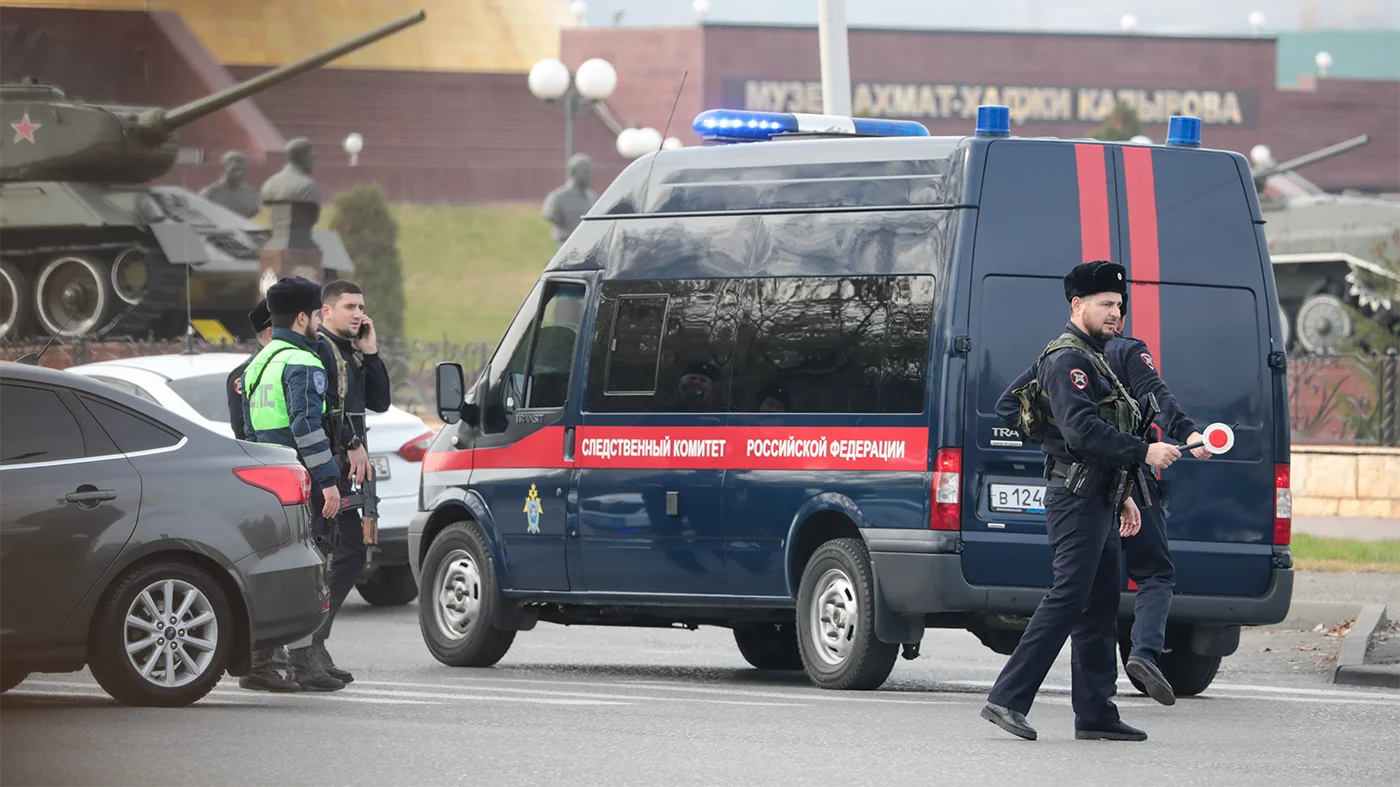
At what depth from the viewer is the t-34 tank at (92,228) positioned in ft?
98.3

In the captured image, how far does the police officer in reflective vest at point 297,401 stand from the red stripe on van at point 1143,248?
11.0 feet

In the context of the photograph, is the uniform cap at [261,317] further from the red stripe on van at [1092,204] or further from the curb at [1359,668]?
the curb at [1359,668]

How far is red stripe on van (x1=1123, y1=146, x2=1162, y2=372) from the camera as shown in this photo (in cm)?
1042

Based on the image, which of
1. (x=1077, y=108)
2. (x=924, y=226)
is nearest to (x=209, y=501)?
(x=924, y=226)

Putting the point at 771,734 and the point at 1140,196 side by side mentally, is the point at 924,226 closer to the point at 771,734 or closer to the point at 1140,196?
the point at 1140,196

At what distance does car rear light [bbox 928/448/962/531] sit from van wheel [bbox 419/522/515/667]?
2.88m

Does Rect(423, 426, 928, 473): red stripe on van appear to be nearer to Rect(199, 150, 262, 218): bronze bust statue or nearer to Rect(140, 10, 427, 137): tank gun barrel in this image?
Rect(140, 10, 427, 137): tank gun barrel

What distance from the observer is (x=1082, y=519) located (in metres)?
8.48

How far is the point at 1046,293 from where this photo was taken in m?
10.3

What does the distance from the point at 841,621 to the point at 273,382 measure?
257 cm

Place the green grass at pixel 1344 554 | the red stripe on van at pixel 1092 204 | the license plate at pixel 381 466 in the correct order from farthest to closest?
the green grass at pixel 1344 554 → the license plate at pixel 381 466 → the red stripe on van at pixel 1092 204

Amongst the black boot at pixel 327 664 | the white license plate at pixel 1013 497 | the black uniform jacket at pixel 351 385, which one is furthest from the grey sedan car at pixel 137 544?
the white license plate at pixel 1013 497

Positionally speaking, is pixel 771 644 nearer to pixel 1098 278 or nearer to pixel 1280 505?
pixel 1280 505

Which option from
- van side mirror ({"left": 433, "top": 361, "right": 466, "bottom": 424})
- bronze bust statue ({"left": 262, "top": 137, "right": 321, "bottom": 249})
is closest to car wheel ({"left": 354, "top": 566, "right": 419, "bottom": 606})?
van side mirror ({"left": 433, "top": 361, "right": 466, "bottom": 424})
